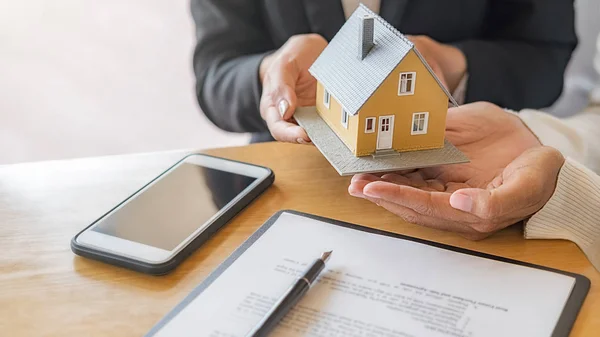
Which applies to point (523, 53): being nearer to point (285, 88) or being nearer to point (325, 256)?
point (285, 88)

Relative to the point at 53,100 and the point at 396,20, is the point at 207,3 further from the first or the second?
the point at 53,100

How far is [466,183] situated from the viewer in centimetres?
71

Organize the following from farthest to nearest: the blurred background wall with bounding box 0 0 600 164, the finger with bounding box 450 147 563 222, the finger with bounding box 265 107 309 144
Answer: the blurred background wall with bounding box 0 0 600 164
the finger with bounding box 265 107 309 144
the finger with bounding box 450 147 563 222

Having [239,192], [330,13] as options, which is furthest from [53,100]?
[239,192]

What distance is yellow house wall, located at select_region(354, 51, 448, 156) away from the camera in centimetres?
66

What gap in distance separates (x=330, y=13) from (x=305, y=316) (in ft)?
2.18

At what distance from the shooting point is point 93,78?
172cm

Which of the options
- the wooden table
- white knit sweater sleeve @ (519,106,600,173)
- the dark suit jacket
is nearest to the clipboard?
the wooden table

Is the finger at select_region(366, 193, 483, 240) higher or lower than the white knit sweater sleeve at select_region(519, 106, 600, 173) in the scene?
lower

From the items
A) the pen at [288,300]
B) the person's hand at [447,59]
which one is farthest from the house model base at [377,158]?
the person's hand at [447,59]

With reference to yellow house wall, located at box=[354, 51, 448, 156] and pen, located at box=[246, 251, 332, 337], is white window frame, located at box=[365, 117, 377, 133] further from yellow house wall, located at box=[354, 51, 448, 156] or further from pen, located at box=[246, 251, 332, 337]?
pen, located at box=[246, 251, 332, 337]

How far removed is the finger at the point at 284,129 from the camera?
74 cm

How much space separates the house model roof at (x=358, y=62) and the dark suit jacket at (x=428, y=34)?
322mm

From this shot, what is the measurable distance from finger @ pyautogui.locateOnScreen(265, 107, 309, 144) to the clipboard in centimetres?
10
